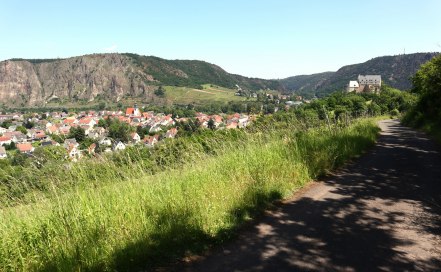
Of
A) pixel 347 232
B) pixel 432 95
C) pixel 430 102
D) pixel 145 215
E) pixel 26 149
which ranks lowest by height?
pixel 26 149

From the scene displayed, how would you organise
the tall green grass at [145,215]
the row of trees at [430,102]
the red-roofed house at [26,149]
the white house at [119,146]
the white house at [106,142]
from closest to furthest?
the tall green grass at [145,215] < the red-roofed house at [26,149] < the white house at [119,146] < the white house at [106,142] < the row of trees at [430,102]

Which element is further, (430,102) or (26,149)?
(430,102)

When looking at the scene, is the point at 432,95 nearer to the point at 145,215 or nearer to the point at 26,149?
the point at 145,215

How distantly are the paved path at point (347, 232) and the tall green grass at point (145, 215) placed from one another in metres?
0.39

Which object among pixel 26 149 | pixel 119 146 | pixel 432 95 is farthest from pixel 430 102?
pixel 26 149

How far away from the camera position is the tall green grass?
3383mm

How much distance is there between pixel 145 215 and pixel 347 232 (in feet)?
9.27

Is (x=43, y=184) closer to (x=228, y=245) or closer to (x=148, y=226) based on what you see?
(x=148, y=226)

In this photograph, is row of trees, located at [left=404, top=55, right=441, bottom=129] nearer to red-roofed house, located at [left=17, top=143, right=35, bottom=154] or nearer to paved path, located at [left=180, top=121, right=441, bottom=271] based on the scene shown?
paved path, located at [left=180, top=121, right=441, bottom=271]

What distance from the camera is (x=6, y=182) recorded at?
4969 mm

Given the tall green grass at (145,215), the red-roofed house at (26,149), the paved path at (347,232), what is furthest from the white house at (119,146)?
the paved path at (347,232)

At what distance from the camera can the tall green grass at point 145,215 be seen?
3.38 metres

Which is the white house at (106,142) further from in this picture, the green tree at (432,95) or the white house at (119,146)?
the green tree at (432,95)

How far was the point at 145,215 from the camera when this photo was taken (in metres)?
4.17
